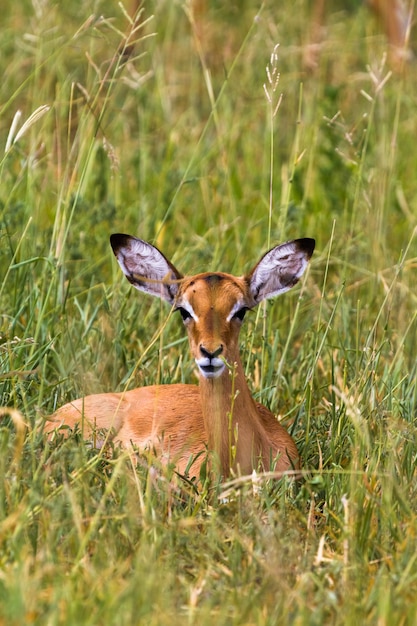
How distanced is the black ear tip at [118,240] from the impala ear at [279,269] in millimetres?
490

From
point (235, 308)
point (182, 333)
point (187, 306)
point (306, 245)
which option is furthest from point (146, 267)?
point (182, 333)

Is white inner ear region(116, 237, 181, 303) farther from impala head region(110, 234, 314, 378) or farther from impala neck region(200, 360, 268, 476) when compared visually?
impala neck region(200, 360, 268, 476)

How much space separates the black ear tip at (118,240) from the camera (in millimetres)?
4383

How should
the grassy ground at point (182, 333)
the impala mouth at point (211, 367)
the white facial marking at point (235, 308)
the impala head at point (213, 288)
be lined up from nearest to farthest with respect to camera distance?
the grassy ground at point (182, 333)
the impala mouth at point (211, 367)
the impala head at point (213, 288)
the white facial marking at point (235, 308)

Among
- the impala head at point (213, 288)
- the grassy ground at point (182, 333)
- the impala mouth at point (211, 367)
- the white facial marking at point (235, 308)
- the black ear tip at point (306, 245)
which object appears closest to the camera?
the grassy ground at point (182, 333)

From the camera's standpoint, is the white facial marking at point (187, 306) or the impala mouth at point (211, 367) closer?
the impala mouth at point (211, 367)

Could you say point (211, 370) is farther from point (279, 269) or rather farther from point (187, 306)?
point (279, 269)

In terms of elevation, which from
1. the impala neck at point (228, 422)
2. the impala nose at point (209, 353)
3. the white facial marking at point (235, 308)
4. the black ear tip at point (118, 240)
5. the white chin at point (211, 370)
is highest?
Answer: the black ear tip at point (118, 240)

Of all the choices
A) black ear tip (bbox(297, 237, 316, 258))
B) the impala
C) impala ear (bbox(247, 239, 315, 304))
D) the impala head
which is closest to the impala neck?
the impala

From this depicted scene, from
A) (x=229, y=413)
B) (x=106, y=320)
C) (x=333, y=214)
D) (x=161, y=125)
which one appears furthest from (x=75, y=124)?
(x=229, y=413)

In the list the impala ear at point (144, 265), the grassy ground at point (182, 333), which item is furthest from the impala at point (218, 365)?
the grassy ground at point (182, 333)

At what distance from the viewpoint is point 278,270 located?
4.51 metres

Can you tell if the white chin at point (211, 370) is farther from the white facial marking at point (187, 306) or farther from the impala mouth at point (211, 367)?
the white facial marking at point (187, 306)

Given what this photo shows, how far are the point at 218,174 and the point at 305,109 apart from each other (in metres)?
0.90
